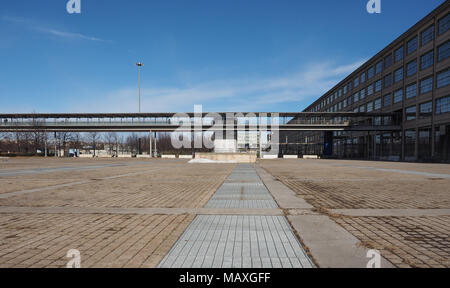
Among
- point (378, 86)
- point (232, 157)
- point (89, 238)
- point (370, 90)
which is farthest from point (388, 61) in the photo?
point (89, 238)

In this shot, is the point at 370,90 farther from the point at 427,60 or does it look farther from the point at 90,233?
the point at 90,233

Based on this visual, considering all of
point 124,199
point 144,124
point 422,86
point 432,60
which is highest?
point 432,60

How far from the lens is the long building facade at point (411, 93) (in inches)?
1382

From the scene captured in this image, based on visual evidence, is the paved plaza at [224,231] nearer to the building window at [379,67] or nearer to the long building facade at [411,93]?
the long building facade at [411,93]

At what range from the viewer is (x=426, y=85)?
38094mm

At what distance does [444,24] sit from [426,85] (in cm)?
908

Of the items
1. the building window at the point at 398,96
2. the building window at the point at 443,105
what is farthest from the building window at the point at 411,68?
the building window at the point at 443,105

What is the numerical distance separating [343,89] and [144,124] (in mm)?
57662

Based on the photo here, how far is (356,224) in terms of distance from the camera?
4781 millimetres

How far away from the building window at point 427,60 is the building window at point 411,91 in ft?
10.8

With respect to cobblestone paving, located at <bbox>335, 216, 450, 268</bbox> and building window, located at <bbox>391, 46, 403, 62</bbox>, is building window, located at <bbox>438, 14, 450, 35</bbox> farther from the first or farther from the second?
→ cobblestone paving, located at <bbox>335, 216, 450, 268</bbox>
